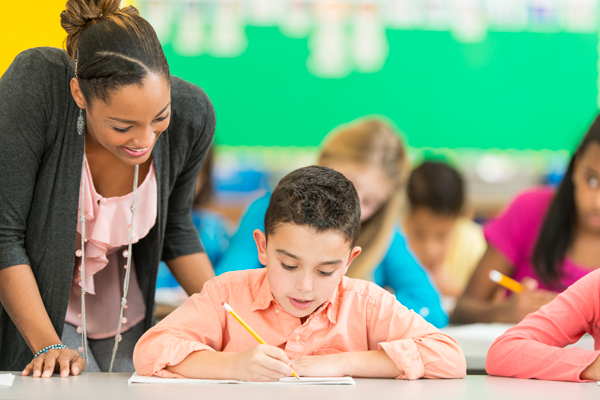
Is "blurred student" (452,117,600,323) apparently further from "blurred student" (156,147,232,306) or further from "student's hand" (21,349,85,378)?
"student's hand" (21,349,85,378)

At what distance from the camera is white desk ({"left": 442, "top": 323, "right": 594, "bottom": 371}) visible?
1.50 metres

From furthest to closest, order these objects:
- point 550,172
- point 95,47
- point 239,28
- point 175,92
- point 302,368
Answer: point 550,172 → point 239,28 → point 175,92 → point 95,47 → point 302,368

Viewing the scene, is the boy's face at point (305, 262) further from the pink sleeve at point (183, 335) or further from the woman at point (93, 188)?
the woman at point (93, 188)

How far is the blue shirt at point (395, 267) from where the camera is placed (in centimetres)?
197

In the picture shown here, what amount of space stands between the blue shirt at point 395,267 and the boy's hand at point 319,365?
90cm

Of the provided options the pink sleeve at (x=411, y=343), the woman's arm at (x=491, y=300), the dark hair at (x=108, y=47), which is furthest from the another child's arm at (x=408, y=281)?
the dark hair at (x=108, y=47)

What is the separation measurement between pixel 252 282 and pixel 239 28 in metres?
2.80

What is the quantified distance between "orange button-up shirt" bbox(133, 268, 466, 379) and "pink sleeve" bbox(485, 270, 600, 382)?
89 mm

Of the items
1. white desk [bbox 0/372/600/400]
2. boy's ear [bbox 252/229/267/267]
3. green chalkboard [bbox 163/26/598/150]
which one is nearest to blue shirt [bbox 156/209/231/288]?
green chalkboard [bbox 163/26/598/150]

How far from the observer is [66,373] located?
102 centimetres

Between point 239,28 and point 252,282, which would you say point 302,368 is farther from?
point 239,28

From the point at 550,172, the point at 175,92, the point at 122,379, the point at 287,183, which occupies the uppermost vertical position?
the point at 175,92

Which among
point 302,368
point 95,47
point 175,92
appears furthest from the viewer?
point 175,92

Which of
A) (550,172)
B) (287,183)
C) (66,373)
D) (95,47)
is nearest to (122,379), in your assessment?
(66,373)
